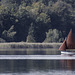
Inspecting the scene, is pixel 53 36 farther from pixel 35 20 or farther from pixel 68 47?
pixel 68 47

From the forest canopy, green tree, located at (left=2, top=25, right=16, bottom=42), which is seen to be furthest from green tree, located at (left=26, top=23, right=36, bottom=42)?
green tree, located at (left=2, top=25, right=16, bottom=42)

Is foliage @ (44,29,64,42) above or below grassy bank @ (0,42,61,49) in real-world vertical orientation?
above

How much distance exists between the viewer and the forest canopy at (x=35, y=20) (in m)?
98.5

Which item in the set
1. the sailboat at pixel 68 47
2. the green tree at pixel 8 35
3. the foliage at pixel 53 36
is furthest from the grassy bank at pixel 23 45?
the sailboat at pixel 68 47

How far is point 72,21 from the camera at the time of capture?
109312 mm

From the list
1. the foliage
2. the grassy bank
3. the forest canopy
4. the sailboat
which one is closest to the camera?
the sailboat

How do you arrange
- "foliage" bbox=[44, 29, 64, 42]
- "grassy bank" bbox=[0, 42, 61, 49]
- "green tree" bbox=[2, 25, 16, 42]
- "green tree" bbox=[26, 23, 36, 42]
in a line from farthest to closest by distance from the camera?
"foliage" bbox=[44, 29, 64, 42]
"green tree" bbox=[26, 23, 36, 42]
"green tree" bbox=[2, 25, 16, 42]
"grassy bank" bbox=[0, 42, 61, 49]

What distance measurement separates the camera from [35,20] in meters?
105

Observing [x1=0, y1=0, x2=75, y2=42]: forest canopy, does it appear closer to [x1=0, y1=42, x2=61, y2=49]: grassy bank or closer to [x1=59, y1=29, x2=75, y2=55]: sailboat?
[x1=0, y1=42, x2=61, y2=49]: grassy bank

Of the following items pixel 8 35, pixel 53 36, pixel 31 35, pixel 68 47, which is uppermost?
pixel 68 47

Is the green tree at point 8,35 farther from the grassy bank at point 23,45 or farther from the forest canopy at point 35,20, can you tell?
the grassy bank at point 23,45

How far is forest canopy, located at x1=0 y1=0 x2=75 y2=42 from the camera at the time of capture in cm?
9850

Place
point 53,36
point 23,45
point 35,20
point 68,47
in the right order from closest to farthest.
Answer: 1. point 68,47
2. point 23,45
3. point 53,36
4. point 35,20

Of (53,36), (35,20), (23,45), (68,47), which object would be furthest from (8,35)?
(68,47)
